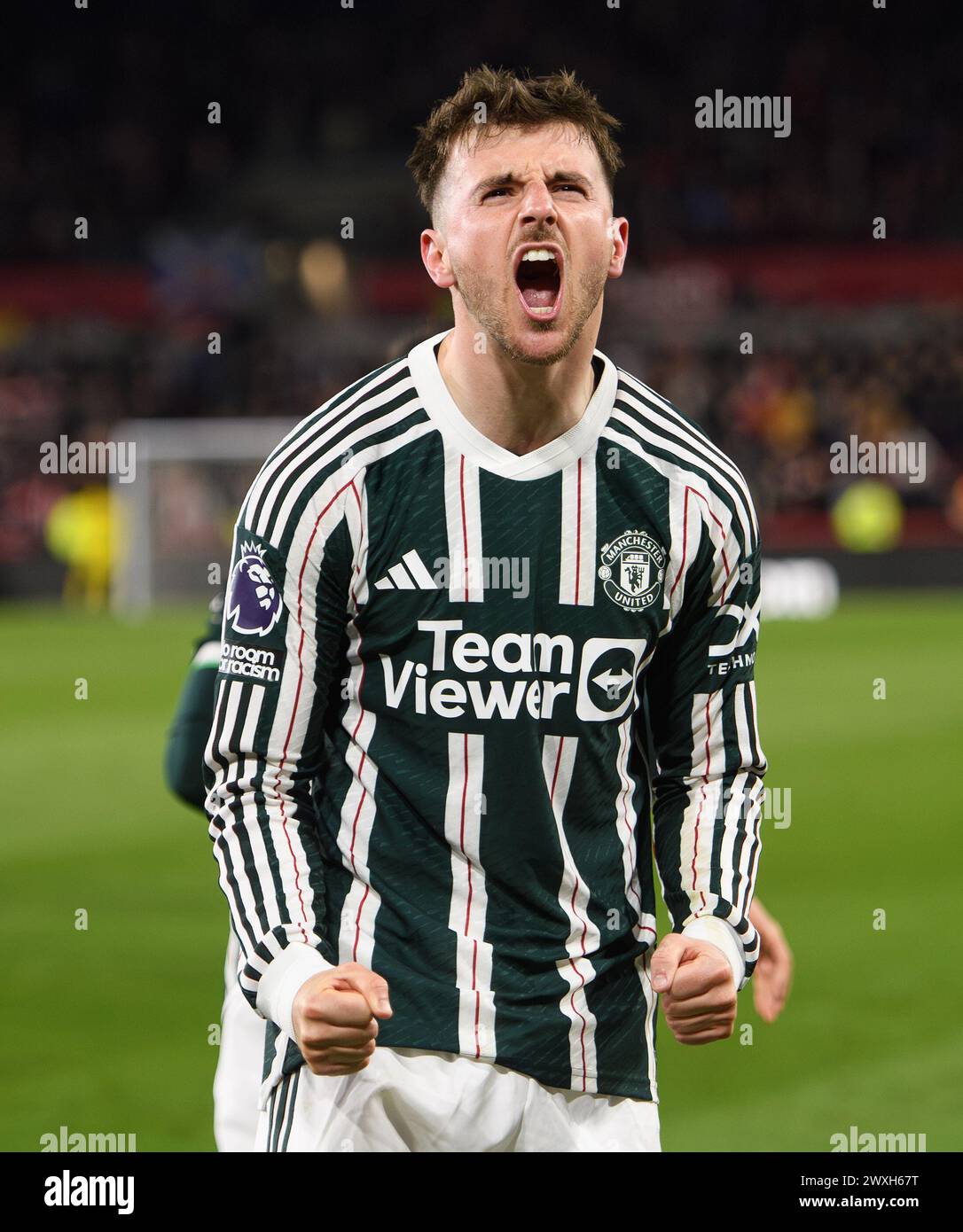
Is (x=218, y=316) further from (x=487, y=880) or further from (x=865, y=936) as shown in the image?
(x=487, y=880)

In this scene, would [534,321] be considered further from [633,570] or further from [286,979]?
[286,979]

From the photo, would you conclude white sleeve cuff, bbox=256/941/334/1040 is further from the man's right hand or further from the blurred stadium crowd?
the blurred stadium crowd

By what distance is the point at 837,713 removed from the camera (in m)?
12.5

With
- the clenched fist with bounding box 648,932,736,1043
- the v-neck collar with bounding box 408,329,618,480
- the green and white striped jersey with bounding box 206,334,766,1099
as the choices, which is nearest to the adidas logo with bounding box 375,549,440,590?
the green and white striped jersey with bounding box 206,334,766,1099

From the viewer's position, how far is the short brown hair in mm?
2441

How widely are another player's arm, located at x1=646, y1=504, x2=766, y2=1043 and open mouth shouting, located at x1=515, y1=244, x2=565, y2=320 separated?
374mm

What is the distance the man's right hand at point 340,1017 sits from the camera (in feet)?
7.30

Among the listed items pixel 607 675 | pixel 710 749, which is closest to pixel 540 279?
pixel 607 675

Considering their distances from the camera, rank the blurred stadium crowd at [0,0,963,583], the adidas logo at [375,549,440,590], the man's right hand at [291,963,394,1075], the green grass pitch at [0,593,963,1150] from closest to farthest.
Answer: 1. the man's right hand at [291,963,394,1075]
2. the adidas logo at [375,549,440,590]
3. the green grass pitch at [0,593,963,1150]
4. the blurred stadium crowd at [0,0,963,583]

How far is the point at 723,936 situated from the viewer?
247cm

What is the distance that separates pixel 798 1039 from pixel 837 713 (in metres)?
7.01

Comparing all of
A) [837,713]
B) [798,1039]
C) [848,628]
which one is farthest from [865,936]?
[848,628]

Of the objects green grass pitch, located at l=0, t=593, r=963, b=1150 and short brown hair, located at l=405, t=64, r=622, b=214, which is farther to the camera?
green grass pitch, located at l=0, t=593, r=963, b=1150

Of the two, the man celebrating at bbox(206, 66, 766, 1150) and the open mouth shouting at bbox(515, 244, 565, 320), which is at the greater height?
the open mouth shouting at bbox(515, 244, 565, 320)
